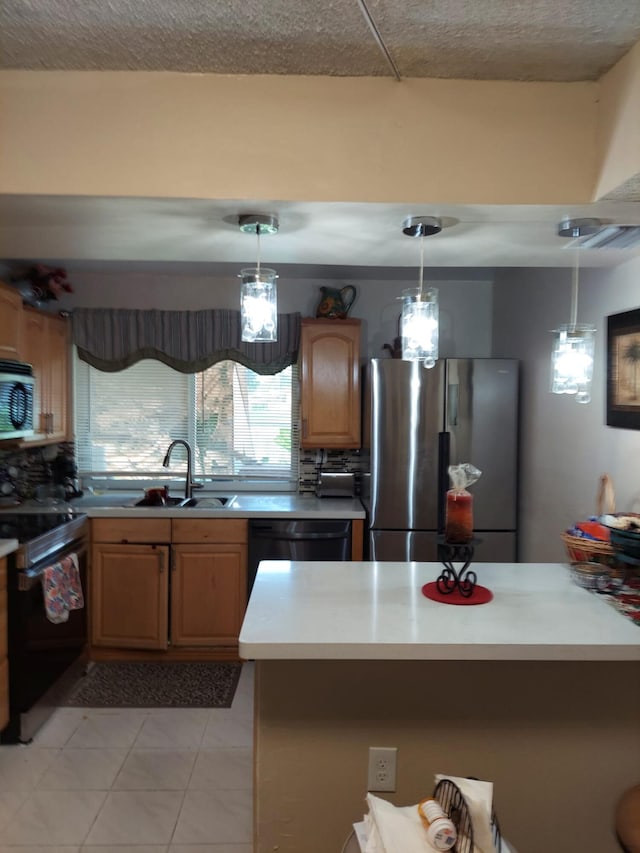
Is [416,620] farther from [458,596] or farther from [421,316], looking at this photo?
[421,316]

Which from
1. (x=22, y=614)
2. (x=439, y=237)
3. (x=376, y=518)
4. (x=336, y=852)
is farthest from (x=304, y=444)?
(x=336, y=852)

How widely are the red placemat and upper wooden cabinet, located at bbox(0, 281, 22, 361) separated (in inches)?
97.0

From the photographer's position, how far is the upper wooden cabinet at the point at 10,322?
2.98 m

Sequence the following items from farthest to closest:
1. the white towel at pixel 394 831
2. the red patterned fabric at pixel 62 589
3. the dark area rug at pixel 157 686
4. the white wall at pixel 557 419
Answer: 1. the dark area rug at pixel 157 686
2. the red patterned fabric at pixel 62 589
3. the white wall at pixel 557 419
4. the white towel at pixel 394 831

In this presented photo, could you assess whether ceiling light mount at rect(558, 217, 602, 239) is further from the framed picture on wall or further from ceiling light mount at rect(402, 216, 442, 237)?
the framed picture on wall

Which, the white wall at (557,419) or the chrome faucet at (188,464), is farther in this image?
the chrome faucet at (188,464)

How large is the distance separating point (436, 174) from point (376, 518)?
7.07 feet

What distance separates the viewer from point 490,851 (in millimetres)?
1071

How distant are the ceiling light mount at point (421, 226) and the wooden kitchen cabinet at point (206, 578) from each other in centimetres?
213

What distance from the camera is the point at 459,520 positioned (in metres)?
1.63

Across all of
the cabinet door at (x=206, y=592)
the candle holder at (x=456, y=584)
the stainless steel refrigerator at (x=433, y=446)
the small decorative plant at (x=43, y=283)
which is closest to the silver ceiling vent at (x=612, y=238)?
the candle holder at (x=456, y=584)

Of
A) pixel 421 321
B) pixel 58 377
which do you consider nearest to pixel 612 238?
pixel 421 321

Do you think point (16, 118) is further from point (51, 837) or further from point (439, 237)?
point (51, 837)

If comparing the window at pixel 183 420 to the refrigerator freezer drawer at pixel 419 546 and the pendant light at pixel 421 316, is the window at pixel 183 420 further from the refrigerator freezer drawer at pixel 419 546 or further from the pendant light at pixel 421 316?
the pendant light at pixel 421 316
